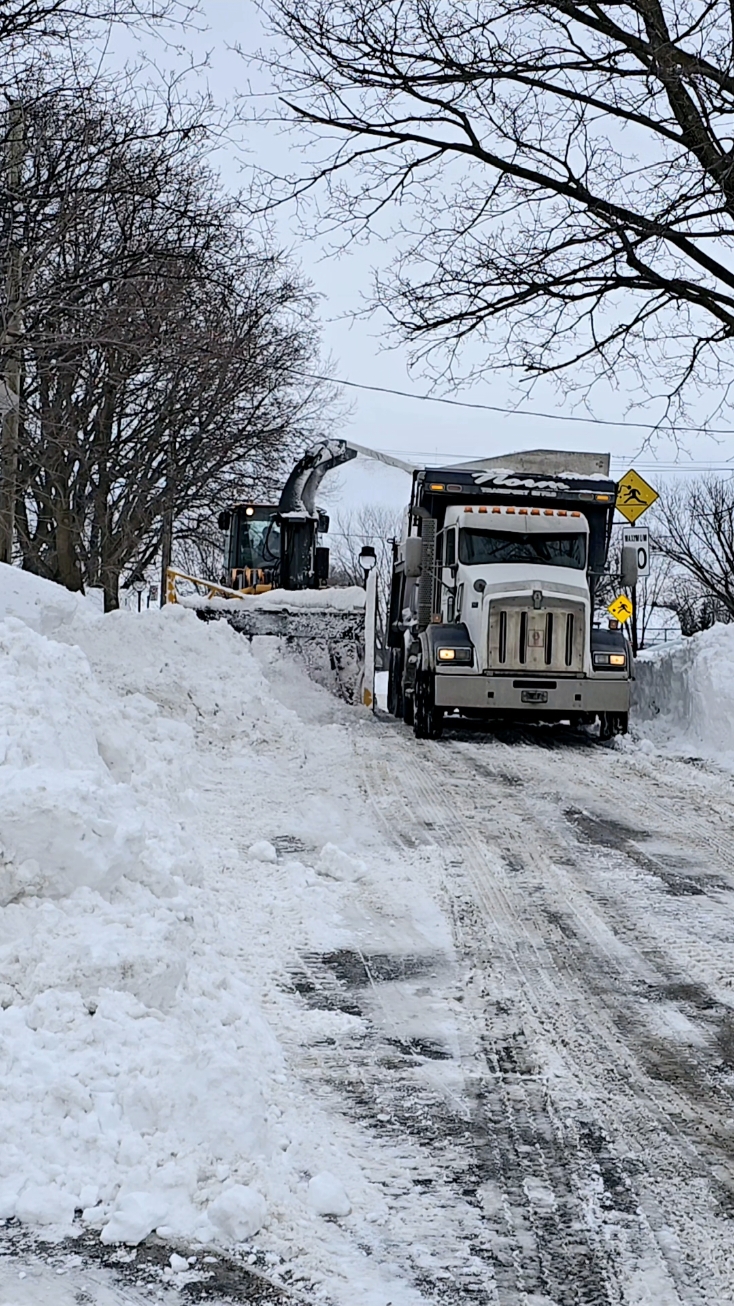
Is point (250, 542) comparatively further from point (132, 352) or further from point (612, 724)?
point (132, 352)

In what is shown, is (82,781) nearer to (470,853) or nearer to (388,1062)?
(388,1062)

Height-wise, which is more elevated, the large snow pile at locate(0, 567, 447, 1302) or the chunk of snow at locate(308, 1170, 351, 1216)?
the large snow pile at locate(0, 567, 447, 1302)

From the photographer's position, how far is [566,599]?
14.8 meters

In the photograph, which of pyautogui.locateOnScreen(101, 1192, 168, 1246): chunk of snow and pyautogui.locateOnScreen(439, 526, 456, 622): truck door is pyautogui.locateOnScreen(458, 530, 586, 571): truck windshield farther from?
pyautogui.locateOnScreen(101, 1192, 168, 1246): chunk of snow

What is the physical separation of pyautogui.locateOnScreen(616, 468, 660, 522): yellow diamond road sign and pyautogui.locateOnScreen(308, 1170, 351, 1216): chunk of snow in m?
13.0

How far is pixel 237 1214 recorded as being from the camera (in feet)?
10.3

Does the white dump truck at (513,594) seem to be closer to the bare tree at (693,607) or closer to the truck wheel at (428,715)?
the truck wheel at (428,715)

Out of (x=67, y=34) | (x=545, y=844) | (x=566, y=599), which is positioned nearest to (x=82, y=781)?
(x=545, y=844)

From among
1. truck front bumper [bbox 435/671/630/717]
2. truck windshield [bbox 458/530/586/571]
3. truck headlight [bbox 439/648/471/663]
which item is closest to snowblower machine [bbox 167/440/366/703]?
truck windshield [bbox 458/530/586/571]

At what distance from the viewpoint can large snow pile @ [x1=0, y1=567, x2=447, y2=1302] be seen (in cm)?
324

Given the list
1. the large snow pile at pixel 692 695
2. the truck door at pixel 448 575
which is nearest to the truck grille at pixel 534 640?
the truck door at pixel 448 575

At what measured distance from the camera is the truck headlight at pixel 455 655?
574 inches

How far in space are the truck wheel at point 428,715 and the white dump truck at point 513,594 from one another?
0.01 m

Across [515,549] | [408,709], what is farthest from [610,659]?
[408,709]
